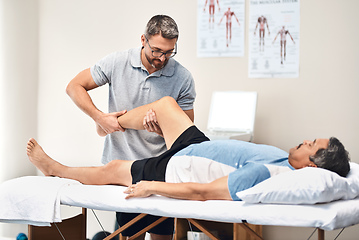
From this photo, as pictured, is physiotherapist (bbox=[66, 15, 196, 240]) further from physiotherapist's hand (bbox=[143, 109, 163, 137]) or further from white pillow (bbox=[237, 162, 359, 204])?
white pillow (bbox=[237, 162, 359, 204])

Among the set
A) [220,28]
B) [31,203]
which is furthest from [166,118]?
[220,28]

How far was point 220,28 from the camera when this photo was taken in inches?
118

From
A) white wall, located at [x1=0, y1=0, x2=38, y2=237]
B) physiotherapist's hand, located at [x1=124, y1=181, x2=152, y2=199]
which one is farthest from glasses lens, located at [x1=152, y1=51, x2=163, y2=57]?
white wall, located at [x1=0, y1=0, x2=38, y2=237]

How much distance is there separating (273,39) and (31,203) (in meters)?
1.93

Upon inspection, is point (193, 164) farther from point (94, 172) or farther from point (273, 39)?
point (273, 39)

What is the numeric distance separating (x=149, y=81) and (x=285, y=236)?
5.05 feet

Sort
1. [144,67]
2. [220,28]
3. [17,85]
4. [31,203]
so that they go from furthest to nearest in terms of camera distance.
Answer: [17,85] → [220,28] → [144,67] → [31,203]

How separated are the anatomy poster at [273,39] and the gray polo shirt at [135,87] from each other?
37.9 inches

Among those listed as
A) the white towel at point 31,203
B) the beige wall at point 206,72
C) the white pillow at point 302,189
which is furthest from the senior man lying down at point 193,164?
the beige wall at point 206,72

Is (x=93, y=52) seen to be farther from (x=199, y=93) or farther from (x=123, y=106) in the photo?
(x=123, y=106)

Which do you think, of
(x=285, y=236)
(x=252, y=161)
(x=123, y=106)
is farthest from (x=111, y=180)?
(x=285, y=236)

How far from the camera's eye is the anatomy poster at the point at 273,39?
2.86 metres

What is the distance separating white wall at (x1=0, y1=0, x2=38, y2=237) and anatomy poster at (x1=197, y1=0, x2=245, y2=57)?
1.35 m

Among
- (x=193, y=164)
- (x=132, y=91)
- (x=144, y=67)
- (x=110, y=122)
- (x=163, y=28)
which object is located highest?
(x=163, y=28)
